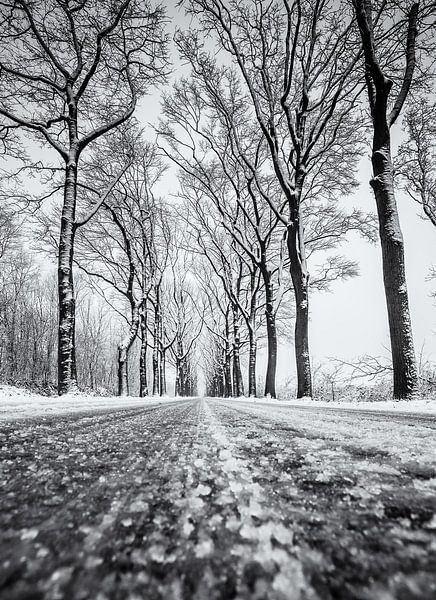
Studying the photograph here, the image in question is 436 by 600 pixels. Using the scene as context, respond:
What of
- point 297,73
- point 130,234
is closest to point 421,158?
point 297,73

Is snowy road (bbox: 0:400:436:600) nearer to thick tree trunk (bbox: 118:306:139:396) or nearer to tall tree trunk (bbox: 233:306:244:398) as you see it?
thick tree trunk (bbox: 118:306:139:396)

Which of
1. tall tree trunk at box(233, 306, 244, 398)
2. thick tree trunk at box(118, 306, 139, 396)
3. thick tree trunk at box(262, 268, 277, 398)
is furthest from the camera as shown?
tall tree trunk at box(233, 306, 244, 398)

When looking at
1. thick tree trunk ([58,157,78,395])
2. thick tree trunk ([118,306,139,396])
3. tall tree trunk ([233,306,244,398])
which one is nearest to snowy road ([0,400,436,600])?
thick tree trunk ([58,157,78,395])

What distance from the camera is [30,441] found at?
2.77ft

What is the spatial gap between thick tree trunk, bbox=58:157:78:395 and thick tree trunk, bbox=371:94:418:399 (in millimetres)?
6748

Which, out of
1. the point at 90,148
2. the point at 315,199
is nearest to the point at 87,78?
the point at 90,148

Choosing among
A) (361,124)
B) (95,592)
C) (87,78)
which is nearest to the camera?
(95,592)

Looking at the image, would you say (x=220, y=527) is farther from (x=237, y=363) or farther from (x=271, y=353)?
(x=237, y=363)

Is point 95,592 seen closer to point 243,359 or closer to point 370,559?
point 370,559

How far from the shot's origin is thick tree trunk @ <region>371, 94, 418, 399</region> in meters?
4.89

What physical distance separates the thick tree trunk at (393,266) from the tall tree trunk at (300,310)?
312 cm

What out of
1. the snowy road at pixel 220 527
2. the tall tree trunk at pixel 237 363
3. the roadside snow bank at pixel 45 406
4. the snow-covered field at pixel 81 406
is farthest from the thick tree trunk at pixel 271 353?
the snowy road at pixel 220 527

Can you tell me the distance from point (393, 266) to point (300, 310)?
11.0 feet

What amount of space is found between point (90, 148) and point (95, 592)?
15.9 metres
